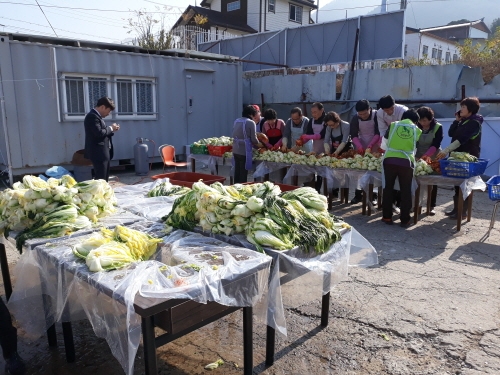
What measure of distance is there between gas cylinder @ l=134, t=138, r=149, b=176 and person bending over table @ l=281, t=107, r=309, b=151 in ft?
15.1

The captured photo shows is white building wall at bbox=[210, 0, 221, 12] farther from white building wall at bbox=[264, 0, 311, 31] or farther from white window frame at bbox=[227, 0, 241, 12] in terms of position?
white building wall at bbox=[264, 0, 311, 31]

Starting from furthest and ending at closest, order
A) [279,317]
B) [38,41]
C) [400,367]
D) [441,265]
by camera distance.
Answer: [38,41], [441,265], [400,367], [279,317]

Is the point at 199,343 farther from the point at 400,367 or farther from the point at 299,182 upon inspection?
the point at 299,182

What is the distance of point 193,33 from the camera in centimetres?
2258

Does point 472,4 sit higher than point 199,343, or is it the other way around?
point 472,4

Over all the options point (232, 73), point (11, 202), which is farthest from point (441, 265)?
point (232, 73)

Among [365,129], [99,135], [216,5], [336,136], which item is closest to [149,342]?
[99,135]

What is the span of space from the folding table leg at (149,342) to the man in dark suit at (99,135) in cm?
505

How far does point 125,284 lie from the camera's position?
83.7 inches

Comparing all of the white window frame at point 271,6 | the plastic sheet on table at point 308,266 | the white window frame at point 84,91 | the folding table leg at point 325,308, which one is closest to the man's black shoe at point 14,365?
the plastic sheet on table at point 308,266

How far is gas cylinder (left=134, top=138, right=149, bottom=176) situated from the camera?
1069cm

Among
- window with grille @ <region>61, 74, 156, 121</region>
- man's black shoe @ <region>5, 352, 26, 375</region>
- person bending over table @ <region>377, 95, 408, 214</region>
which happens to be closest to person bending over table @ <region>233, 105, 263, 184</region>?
person bending over table @ <region>377, 95, 408, 214</region>

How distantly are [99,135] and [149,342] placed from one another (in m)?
5.18

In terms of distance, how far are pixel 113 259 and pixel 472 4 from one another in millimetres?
191315
